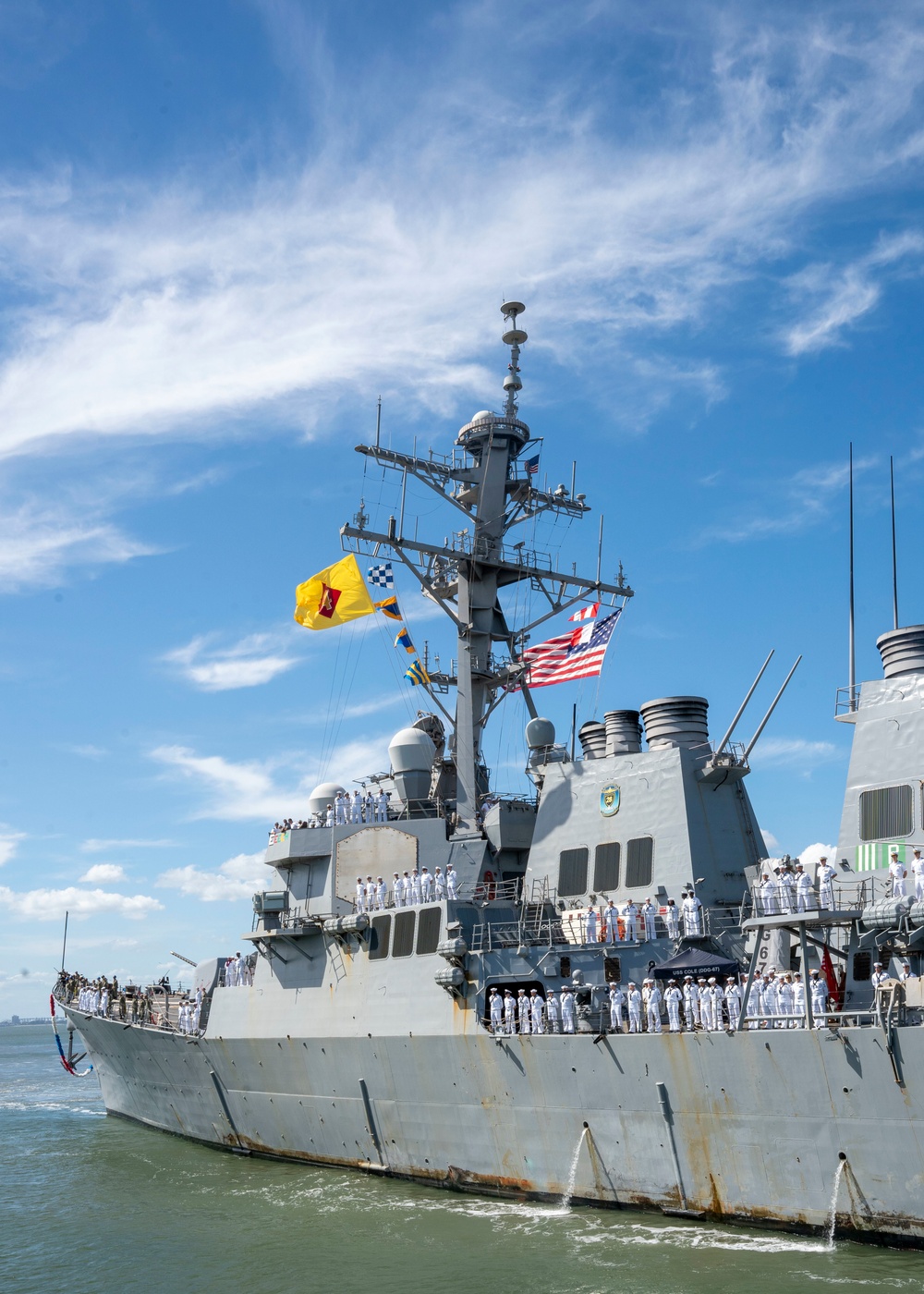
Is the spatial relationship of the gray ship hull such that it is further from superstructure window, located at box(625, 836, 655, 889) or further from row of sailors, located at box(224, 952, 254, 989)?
superstructure window, located at box(625, 836, 655, 889)

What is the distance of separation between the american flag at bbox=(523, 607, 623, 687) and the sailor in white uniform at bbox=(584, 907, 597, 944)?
4.84 metres

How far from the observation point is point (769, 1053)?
1434cm

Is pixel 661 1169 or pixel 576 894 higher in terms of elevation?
pixel 576 894

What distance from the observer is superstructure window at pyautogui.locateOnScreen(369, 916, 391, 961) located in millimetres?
20141

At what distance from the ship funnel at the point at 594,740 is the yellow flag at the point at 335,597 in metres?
5.51

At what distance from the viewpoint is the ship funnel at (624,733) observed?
2055 centimetres

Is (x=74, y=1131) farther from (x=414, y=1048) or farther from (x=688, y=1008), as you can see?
(x=688, y=1008)

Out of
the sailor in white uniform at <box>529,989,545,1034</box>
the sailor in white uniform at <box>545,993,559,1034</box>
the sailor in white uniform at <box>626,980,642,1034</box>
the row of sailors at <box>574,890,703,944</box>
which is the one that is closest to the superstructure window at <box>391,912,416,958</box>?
the sailor in white uniform at <box>529,989,545,1034</box>

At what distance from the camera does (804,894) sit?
15109 millimetres

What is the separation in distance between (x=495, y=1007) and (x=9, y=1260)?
25.5 ft

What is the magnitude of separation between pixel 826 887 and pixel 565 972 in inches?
187

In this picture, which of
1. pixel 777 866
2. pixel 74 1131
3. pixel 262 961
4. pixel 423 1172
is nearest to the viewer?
pixel 777 866

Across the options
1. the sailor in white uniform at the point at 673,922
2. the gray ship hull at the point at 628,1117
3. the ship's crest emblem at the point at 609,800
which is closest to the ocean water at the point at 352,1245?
the gray ship hull at the point at 628,1117

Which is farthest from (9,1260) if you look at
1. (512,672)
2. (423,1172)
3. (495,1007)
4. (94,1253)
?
(512,672)
